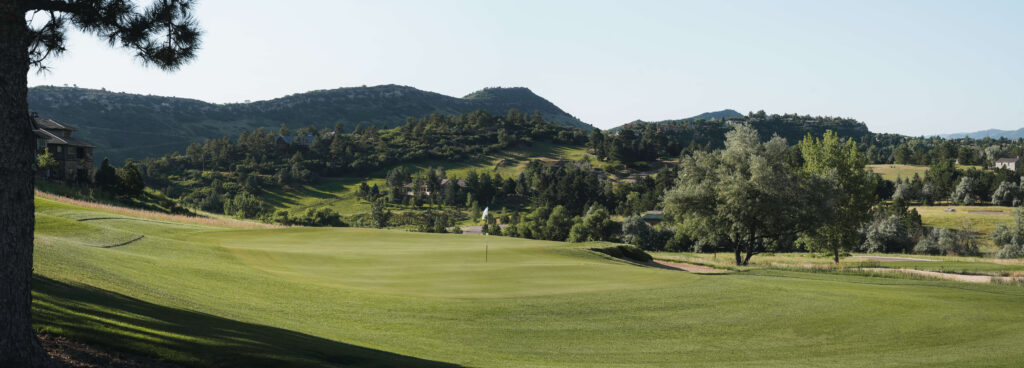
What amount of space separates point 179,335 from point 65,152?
80906mm

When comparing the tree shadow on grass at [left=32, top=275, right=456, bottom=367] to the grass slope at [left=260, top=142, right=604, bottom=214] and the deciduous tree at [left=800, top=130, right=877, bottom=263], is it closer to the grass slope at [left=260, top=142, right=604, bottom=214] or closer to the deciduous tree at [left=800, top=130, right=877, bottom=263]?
the deciduous tree at [left=800, top=130, right=877, bottom=263]

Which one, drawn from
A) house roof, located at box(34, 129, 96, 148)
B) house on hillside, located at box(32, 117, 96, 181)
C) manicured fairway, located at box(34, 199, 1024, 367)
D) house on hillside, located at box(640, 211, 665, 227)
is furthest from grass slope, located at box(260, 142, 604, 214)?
manicured fairway, located at box(34, 199, 1024, 367)

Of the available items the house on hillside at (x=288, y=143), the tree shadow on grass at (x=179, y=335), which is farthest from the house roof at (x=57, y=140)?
the house on hillside at (x=288, y=143)

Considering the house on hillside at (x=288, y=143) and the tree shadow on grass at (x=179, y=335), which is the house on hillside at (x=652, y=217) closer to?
the house on hillside at (x=288, y=143)

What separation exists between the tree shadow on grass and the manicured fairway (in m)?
0.04

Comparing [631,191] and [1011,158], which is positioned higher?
[1011,158]

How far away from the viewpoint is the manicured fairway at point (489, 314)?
37.9ft

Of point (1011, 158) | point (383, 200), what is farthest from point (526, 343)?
point (1011, 158)

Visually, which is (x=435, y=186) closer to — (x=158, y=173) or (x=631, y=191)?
(x=631, y=191)

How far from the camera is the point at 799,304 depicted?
63.6ft

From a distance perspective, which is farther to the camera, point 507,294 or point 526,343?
point 507,294

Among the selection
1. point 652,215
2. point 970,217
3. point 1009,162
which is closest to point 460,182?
point 652,215

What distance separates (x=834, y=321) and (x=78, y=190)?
7509 cm

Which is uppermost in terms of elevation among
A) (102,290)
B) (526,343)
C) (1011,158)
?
(1011,158)
